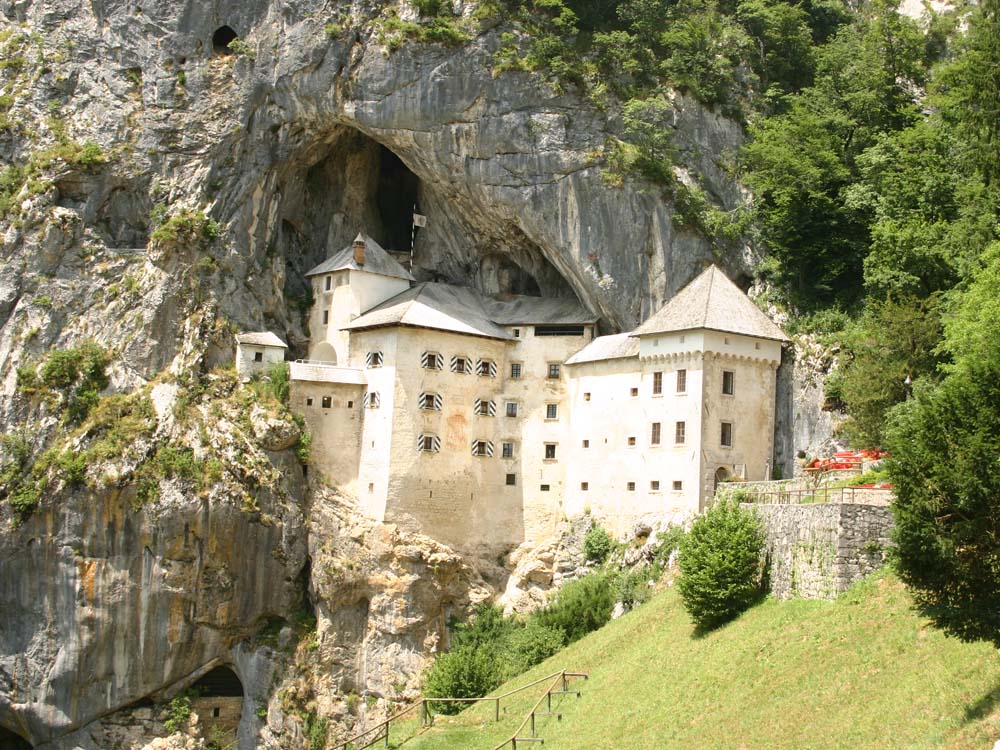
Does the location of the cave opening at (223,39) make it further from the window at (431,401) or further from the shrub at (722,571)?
the shrub at (722,571)

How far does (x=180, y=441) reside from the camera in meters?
63.8

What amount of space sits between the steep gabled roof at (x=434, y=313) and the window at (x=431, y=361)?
1349mm

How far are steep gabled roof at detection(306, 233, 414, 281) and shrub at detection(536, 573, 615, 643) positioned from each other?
2021 cm

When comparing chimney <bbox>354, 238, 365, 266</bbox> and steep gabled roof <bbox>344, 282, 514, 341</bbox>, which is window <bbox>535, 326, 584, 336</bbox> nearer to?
steep gabled roof <bbox>344, 282, 514, 341</bbox>

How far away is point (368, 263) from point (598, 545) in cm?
1955

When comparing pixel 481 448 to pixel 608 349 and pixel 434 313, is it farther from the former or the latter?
pixel 608 349

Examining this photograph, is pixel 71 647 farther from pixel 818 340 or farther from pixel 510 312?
pixel 818 340

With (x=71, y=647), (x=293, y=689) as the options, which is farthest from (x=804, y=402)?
(x=71, y=647)

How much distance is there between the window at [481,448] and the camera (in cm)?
6525

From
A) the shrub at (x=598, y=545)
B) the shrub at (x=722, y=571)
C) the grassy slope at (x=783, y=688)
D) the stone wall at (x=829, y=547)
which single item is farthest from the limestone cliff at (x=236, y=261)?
the stone wall at (x=829, y=547)

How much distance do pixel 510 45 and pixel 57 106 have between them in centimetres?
2432

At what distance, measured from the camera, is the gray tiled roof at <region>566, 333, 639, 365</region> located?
6212 cm

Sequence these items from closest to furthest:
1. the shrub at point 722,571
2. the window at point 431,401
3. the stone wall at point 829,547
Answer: the stone wall at point 829,547
the shrub at point 722,571
the window at point 431,401

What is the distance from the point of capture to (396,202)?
76.4 meters
